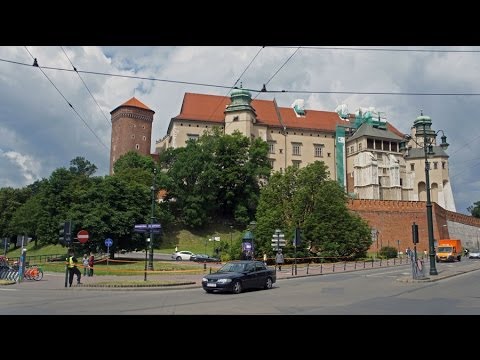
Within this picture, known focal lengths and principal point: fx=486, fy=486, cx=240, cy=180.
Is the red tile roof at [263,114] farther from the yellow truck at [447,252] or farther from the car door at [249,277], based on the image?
the car door at [249,277]

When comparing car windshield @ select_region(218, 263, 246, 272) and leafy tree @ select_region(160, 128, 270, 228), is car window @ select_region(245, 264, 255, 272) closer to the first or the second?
car windshield @ select_region(218, 263, 246, 272)

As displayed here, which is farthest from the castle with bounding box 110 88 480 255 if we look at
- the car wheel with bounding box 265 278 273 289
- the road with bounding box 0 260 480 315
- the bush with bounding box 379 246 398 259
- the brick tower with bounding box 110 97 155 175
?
the road with bounding box 0 260 480 315

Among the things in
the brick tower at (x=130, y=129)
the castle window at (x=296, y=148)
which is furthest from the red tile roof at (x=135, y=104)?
the castle window at (x=296, y=148)

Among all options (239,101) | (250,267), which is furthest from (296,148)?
(250,267)

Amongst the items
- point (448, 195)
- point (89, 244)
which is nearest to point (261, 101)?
point (448, 195)

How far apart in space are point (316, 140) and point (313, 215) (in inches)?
2451

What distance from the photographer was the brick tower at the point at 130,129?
99.4 meters

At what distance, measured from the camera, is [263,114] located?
108 m

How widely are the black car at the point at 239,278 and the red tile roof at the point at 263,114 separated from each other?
78.9 m

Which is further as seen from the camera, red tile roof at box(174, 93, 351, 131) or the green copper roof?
red tile roof at box(174, 93, 351, 131)

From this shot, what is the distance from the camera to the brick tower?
326 feet

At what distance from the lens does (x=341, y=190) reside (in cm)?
5178
